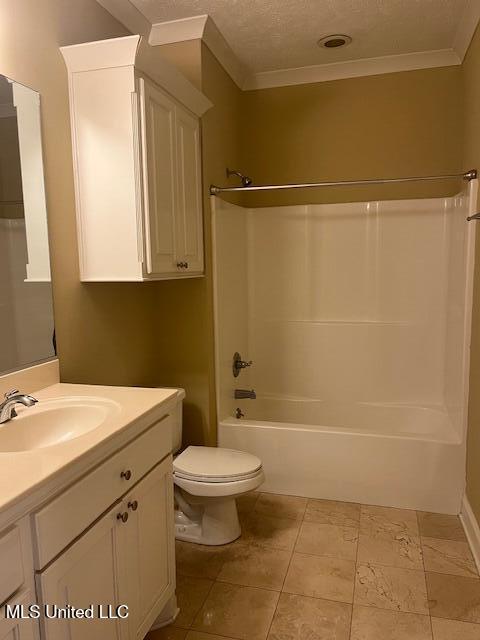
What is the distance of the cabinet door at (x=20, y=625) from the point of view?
946mm

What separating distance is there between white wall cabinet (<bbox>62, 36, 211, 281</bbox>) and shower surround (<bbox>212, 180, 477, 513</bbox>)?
0.71 m

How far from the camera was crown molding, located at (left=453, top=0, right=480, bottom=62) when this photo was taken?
2350mm

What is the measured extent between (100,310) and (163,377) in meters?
0.71

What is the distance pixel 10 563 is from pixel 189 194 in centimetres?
180

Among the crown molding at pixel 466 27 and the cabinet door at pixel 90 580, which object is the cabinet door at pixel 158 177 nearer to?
the cabinet door at pixel 90 580

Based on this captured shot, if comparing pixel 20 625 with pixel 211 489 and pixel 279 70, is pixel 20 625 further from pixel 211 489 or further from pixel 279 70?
pixel 279 70

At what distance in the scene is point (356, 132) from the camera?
3180mm

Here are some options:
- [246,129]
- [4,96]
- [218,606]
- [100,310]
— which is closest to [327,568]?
[218,606]

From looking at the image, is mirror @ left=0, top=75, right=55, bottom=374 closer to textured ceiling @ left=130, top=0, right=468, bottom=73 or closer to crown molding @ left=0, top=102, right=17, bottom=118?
crown molding @ left=0, top=102, right=17, bottom=118

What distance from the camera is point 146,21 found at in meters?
2.47

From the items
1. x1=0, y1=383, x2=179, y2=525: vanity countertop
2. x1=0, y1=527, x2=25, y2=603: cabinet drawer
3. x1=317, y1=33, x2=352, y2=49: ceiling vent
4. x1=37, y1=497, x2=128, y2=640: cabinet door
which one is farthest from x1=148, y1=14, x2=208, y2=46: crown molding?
x1=0, y1=527, x2=25, y2=603: cabinet drawer

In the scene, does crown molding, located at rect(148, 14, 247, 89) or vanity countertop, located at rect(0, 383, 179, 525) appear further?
crown molding, located at rect(148, 14, 247, 89)

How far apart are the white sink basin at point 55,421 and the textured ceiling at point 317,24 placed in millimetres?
1892

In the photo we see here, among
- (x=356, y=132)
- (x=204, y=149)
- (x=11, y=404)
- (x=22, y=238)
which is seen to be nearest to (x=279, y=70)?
(x=356, y=132)
